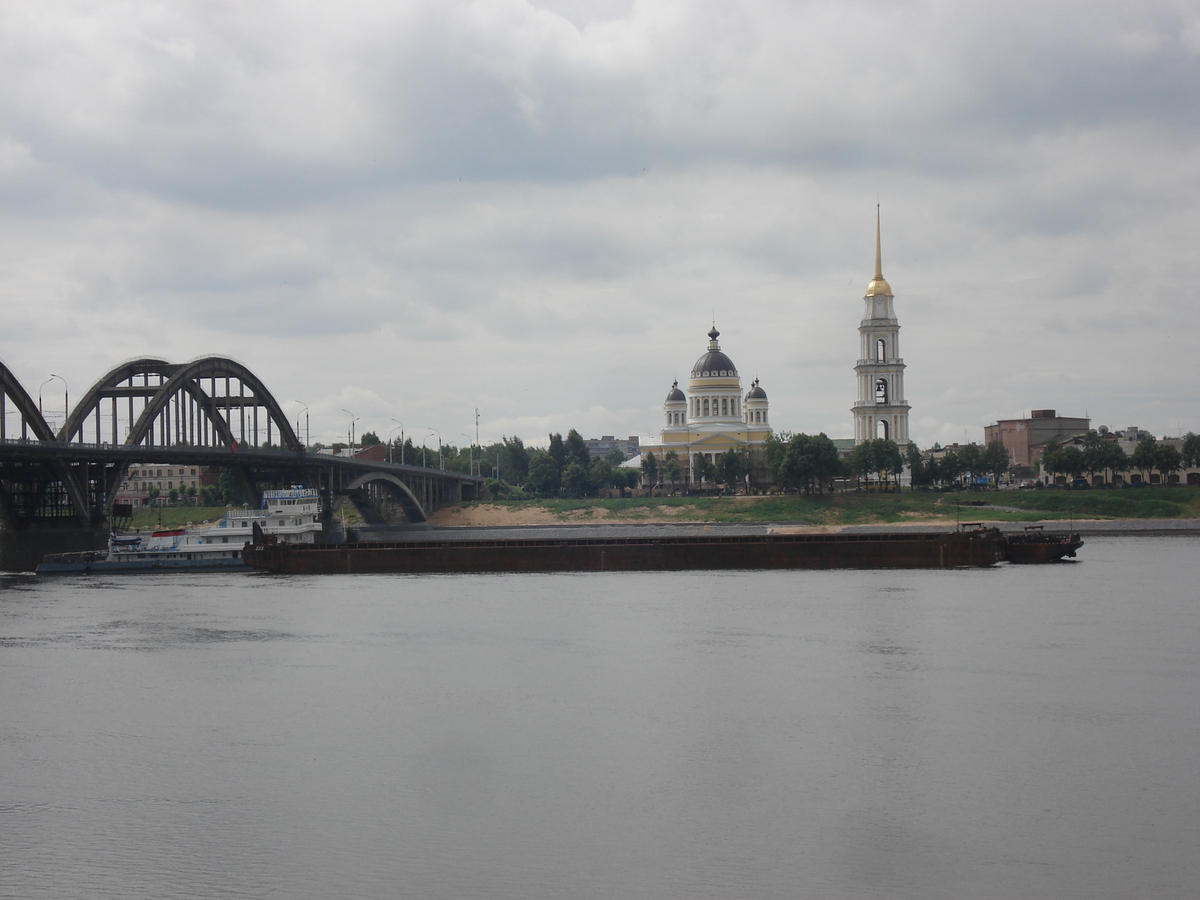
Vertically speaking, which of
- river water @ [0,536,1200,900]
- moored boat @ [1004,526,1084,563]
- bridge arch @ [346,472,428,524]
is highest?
bridge arch @ [346,472,428,524]

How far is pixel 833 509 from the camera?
3920 inches

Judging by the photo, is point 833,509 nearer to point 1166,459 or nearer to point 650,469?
point 1166,459

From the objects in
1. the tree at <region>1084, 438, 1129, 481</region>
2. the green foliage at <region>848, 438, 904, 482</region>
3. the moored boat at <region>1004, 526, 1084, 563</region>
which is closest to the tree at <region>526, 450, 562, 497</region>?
the green foliage at <region>848, 438, 904, 482</region>

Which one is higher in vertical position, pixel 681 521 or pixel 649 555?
pixel 681 521

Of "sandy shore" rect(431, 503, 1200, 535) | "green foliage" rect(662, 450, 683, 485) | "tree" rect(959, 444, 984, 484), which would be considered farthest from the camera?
"green foliage" rect(662, 450, 683, 485)

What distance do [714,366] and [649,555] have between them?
245 feet

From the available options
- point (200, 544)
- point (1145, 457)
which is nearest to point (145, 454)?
point (200, 544)

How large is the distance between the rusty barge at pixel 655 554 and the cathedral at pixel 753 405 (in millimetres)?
58882

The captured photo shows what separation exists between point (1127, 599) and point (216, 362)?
6207cm

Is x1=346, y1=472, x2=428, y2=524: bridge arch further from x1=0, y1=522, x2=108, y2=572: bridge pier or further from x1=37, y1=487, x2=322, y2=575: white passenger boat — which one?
x1=0, y1=522, x2=108, y2=572: bridge pier

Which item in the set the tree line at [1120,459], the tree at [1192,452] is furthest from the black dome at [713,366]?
the tree at [1192,452]

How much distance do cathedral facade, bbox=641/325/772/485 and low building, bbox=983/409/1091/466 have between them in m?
33.3

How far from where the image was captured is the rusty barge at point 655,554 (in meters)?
60.6

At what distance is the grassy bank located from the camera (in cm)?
9119
